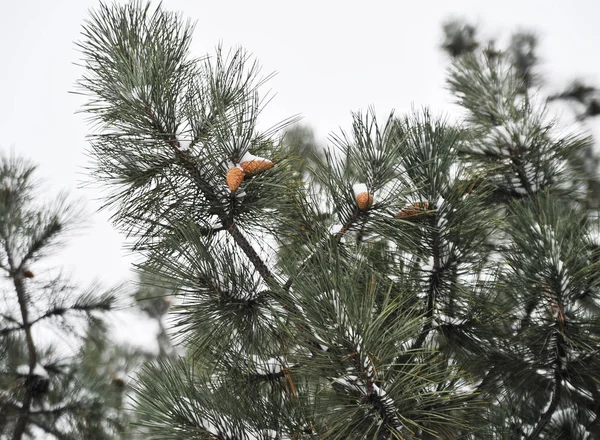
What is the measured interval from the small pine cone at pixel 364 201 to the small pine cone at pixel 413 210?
0.08 metres

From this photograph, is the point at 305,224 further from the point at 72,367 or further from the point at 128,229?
the point at 72,367

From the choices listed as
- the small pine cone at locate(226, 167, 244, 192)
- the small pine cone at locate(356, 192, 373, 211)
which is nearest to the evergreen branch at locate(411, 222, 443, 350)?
the small pine cone at locate(356, 192, 373, 211)

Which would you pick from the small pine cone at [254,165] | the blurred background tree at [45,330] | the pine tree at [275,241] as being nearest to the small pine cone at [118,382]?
the blurred background tree at [45,330]

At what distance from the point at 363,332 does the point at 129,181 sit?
594 millimetres

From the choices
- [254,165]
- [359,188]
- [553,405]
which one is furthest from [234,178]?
[553,405]

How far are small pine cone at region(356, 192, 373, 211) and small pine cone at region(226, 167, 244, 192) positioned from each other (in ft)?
0.78

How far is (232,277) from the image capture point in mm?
1081

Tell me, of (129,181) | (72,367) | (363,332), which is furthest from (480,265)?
(72,367)

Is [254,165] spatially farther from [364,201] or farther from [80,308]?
[80,308]

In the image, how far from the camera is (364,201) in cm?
114

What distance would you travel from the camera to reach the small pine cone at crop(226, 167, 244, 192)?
107 cm

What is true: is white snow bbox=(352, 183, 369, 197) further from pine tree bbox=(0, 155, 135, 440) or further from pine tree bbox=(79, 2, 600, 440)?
pine tree bbox=(0, 155, 135, 440)

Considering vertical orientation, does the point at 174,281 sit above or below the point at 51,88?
below

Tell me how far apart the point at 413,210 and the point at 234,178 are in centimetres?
38
